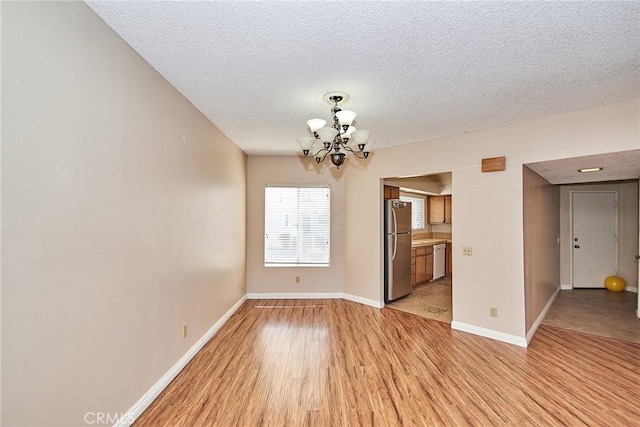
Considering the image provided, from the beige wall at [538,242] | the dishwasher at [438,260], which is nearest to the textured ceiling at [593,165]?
the beige wall at [538,242]

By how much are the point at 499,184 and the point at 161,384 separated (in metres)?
4.10

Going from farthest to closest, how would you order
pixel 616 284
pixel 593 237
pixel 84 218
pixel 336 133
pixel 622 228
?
pixel 593 237 < pixel 622 228 < pixel 616 284 < pixel 336 133 < pixel 84 218

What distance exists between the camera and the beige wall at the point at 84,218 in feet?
4.25

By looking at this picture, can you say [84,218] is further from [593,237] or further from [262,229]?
[593,237]

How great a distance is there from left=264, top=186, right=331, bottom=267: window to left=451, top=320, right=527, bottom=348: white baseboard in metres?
2.34

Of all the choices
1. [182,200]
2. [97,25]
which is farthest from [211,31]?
[182,200]

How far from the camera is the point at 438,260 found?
701 centimetres

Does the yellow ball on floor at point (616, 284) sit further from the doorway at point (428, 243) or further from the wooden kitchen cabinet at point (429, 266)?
the wooden kitchen cabinet at point (429, 266)

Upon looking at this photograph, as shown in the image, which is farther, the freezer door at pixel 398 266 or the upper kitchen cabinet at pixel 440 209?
the upper kitchen cabinet at pixel 440 209

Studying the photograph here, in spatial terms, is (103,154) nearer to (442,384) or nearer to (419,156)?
(442,384)

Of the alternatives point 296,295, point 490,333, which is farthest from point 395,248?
point 296,295

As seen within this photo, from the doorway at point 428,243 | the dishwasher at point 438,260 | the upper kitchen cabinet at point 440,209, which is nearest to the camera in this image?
the doorway at point 428,243

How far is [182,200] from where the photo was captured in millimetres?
2811

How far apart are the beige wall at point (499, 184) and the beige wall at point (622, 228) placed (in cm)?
373
